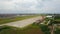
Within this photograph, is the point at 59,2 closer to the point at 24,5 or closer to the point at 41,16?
the point at 41,16

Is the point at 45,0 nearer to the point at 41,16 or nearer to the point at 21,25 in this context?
the point at 41,16

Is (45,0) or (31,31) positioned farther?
(45,0)

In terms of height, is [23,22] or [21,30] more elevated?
[23,22]

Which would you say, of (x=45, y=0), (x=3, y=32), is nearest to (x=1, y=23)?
(x=3, y=32)

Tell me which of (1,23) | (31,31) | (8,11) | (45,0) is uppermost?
(45,0)

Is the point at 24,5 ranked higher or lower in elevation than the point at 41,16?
higher

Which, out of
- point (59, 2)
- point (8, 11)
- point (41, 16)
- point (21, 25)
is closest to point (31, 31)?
point (21, 25)

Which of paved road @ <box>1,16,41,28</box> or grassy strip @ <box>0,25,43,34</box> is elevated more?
paved road @ <box>1,16,41,28</box>

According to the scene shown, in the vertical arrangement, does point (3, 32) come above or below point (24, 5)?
below

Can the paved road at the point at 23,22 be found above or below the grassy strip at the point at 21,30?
above
